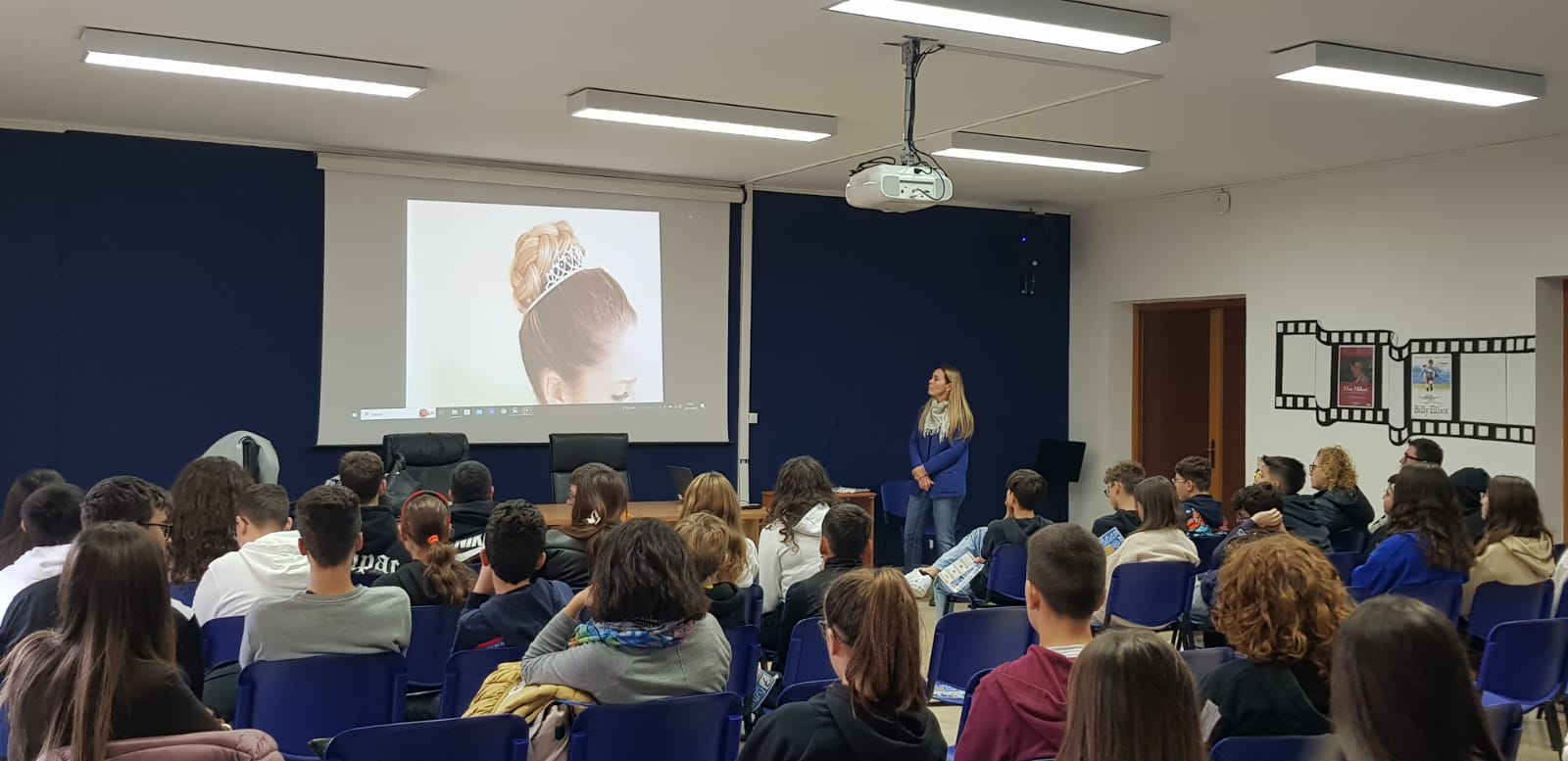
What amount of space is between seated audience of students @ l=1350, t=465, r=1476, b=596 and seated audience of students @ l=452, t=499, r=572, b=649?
3.19m

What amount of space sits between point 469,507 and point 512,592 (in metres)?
1.56

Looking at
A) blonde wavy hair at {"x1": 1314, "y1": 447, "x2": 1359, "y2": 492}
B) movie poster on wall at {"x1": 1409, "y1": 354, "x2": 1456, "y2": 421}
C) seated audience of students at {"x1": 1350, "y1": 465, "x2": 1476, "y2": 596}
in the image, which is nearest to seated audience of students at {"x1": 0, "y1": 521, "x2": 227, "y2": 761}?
seated audience of students at {"x1": 1350, "y1": 465, "x2": 1476, "y2": 596}

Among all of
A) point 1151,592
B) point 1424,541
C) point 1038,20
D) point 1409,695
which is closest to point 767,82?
point 1038,20

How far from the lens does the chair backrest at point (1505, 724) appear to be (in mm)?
2574

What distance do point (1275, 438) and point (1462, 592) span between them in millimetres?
4082

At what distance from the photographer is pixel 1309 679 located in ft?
8.33

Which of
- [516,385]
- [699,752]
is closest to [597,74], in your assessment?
[516,385]

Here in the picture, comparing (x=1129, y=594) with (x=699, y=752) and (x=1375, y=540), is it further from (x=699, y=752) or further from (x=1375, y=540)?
(x=699, y=752)

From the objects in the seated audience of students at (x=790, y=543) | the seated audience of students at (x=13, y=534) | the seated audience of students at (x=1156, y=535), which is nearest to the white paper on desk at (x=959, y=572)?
the seated audience of students at (x=1156, y=535)

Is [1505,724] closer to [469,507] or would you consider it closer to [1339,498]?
[469,507]

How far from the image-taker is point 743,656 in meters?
3.57

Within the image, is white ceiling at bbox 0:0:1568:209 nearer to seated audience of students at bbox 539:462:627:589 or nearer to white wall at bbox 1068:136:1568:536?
white wall at bbox 1068:136:1568:536

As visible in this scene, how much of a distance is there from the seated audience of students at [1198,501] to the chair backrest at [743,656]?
2.99m

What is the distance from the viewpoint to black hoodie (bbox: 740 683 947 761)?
84.4 inches
